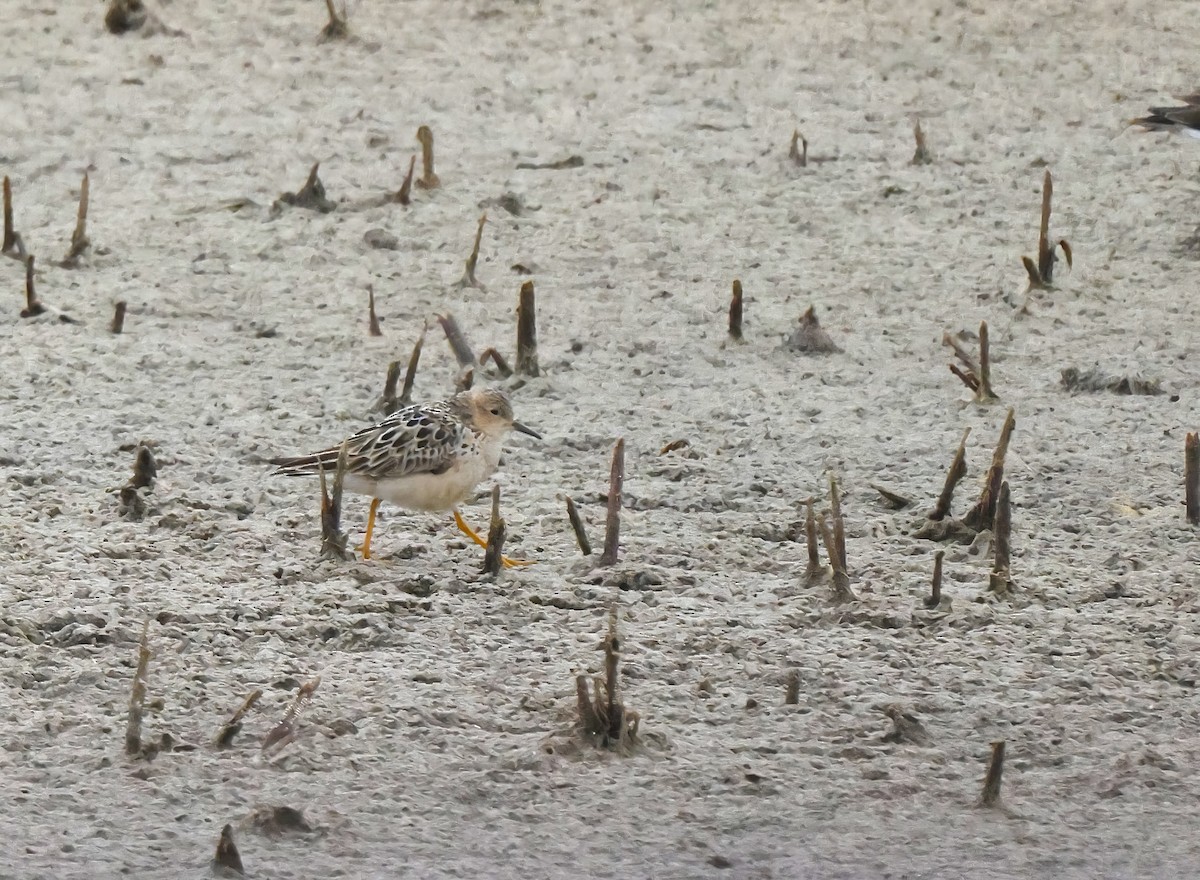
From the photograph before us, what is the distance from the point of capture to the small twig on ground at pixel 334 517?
5.75 m

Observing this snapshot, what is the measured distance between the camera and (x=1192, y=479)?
615cm

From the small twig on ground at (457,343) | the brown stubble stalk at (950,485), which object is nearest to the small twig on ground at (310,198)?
the small twig on ground at (457,343)

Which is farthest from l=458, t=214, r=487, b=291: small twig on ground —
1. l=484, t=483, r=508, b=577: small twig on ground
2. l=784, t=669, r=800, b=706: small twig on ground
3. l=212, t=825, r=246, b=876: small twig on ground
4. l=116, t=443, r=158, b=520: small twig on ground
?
→ l=212, t=825, r=246, b=876: small twig on ground

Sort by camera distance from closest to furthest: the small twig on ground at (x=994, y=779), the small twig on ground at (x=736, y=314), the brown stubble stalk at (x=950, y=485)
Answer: the small twig on ground at (x=994, y=779) → the brown stubble stalk at (x=950, y=485) → the small twig on ground at (x=736, y=314)

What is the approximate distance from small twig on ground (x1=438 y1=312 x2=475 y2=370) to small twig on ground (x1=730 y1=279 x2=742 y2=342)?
1.07 metres

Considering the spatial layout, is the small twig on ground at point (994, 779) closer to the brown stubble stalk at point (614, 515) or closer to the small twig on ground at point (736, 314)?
the brown stubble stalk at point (614, 515)

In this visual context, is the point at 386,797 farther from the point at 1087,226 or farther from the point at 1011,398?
the point at 1087,226

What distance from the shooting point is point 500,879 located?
171 inches

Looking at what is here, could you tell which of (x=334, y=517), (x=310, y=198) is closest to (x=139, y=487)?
(x=334, y=517)

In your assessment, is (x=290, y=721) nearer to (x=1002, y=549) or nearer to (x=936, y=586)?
(x=936, y=586)

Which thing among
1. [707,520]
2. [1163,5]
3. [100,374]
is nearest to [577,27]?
[1163,5]

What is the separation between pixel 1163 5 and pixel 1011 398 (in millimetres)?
5399

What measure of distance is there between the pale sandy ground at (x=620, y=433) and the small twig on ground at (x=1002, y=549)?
0.11 m

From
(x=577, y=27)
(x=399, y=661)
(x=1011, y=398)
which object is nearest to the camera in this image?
(x=399, y=661)
